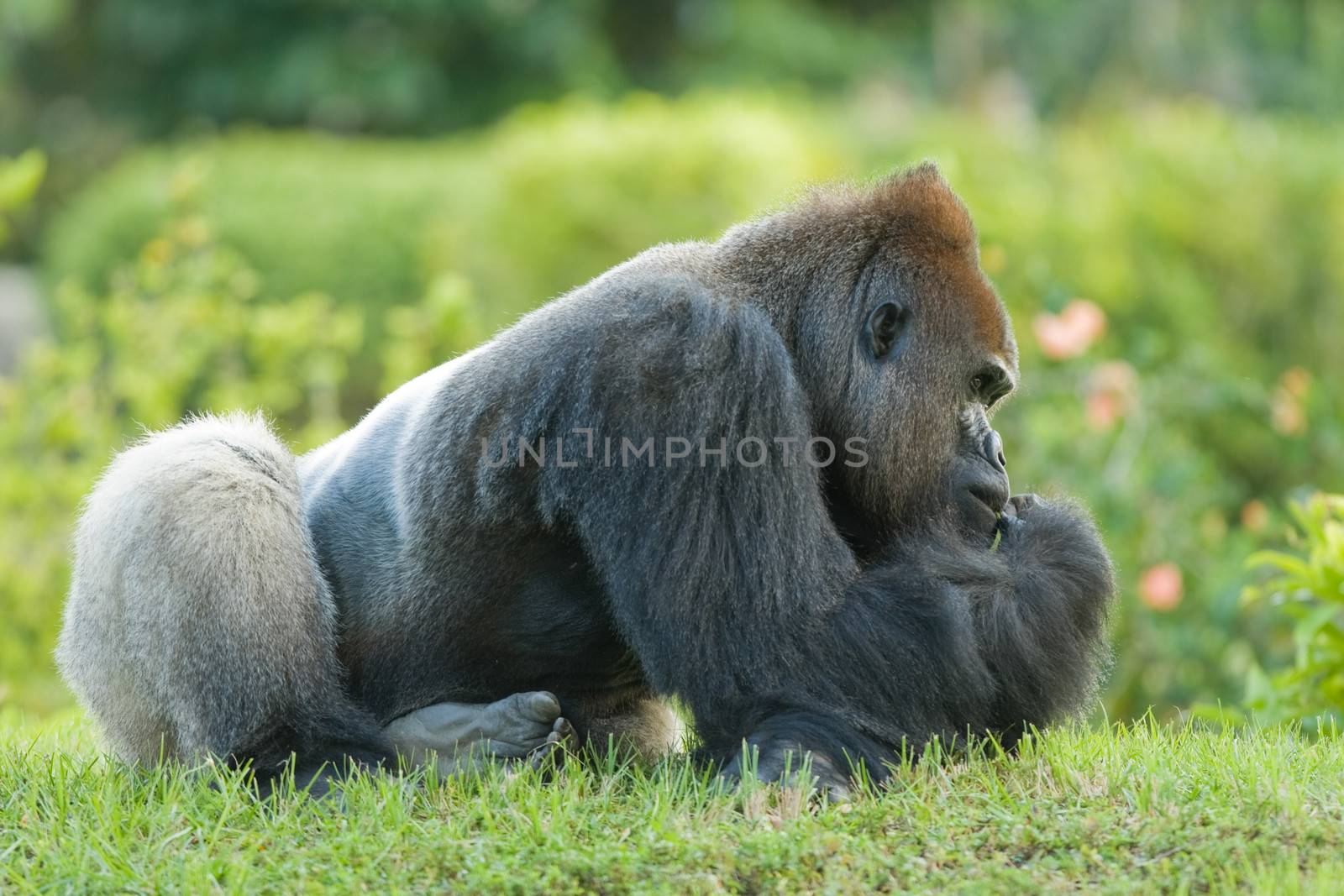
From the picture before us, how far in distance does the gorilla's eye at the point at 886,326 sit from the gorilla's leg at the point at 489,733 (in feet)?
4.27

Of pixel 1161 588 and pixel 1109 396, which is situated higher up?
pixel 1109 396

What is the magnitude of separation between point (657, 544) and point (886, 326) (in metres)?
0.96

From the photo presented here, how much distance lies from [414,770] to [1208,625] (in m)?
4.17

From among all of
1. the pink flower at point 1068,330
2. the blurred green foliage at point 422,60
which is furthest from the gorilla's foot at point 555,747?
the blurred green foliage at point 422,60

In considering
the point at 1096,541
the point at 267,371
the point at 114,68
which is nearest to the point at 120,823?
the point at 1096,541

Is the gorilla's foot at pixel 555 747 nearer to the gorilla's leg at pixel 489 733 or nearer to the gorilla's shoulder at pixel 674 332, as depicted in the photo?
the gorilla's leg at pixel 489 733

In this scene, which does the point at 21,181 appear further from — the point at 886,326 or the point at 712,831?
the point at 712,831

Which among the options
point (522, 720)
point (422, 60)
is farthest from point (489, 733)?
point (422, 60)

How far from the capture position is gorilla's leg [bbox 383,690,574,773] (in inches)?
155

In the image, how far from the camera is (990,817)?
3289 mm

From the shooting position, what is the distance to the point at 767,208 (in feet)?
14.6

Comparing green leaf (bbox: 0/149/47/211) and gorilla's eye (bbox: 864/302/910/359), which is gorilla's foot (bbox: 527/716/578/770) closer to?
gorilla's eye (bbox: 864/302/910/359)

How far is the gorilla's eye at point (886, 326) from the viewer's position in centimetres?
402

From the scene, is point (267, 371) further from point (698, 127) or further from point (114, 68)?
point (114, 68)
